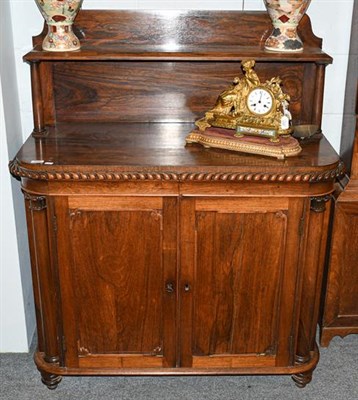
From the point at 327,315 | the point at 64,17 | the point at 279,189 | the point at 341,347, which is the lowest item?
the point at 341,347

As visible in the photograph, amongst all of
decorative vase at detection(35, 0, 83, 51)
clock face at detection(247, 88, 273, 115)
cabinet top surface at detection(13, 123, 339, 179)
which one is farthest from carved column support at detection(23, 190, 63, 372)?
clock face at detection(247, 88, 273, 115)

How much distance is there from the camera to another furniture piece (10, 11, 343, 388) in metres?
2.08

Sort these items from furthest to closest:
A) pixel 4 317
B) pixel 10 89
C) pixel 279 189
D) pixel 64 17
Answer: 1. pixel 4 317
2. pixel 10 89
3. pixel 64 17
4. pixel 279 189

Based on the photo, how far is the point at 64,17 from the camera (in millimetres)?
2234

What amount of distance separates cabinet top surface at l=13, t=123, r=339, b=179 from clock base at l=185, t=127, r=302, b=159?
0.02 meters

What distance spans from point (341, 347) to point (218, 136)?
1.13 metres

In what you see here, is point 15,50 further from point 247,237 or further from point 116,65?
point 247,237

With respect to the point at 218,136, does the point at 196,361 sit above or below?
below

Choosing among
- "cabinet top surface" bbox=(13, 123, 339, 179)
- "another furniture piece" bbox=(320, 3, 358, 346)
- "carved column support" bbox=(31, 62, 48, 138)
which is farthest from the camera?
"another furniture piece" bbox=(320, 3, 358, 346)

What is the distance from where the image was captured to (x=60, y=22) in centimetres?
224

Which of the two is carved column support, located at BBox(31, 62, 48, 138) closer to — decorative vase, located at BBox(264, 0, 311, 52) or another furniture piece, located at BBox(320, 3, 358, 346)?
decorative vase, located at BBox(264, 0, 311, 52)

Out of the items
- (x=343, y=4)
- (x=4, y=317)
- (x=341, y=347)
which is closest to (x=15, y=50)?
(x=4, y=317)

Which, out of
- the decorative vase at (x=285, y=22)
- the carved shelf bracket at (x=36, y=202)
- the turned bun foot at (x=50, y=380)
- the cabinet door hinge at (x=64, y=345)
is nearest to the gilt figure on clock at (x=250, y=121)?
the decorative vase at (x=285, y=22)

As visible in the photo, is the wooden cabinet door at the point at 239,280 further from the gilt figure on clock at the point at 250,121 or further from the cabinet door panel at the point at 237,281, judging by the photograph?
the gilt figure on clock at the point at 250,121
